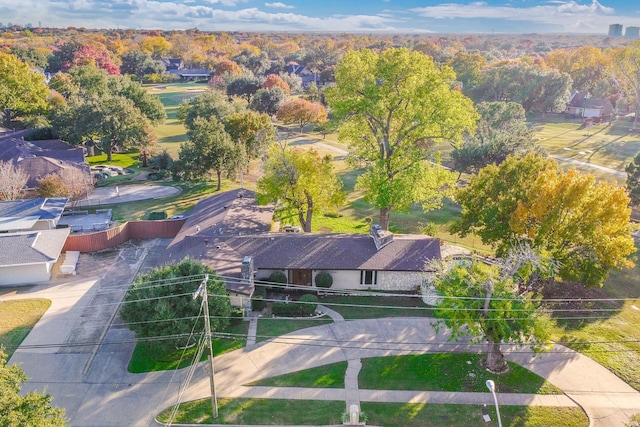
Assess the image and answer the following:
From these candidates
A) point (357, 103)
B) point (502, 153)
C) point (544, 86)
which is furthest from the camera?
point (544, 86)

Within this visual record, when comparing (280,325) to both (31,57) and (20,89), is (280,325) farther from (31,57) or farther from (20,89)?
(31,57)

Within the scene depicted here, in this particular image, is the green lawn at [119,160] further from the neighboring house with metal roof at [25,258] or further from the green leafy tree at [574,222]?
the green leafy tree at [574,222]

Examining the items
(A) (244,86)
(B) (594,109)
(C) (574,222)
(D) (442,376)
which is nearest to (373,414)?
(D) (442,376)

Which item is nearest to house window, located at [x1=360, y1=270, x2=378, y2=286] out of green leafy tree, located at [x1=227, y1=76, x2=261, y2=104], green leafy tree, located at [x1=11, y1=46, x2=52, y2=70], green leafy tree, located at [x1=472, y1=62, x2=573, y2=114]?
green leafy tree, located at [x1=227, y1=76, x2=261, y2=104]

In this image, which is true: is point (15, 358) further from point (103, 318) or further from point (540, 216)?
point (540, 216)


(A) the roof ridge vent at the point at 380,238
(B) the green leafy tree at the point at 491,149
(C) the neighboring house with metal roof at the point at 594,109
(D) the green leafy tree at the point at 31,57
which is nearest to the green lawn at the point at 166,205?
(A) the roof ridge vent at the point at 380,238

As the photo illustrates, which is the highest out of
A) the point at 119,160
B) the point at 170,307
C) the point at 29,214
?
the point at 170,307

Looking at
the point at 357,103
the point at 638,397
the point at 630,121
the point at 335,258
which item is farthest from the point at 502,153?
the point at 630,121
